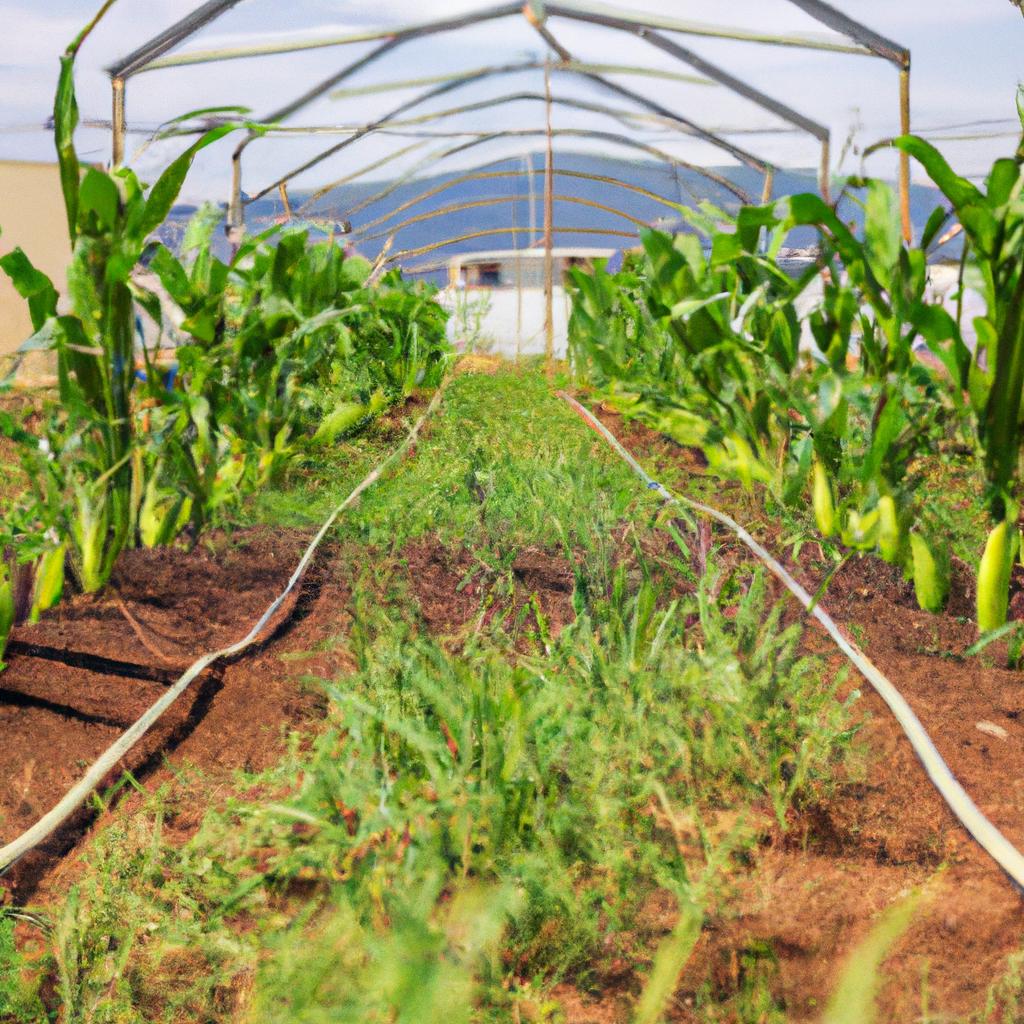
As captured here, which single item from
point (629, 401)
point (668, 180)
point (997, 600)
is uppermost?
point (668, 180)

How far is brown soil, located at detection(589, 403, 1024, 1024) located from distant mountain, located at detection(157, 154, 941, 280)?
6855 millimetres

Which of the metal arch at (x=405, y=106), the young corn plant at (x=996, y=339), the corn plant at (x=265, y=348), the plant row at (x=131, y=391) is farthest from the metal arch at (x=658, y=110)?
the young corn plant at (x=996, y=339)

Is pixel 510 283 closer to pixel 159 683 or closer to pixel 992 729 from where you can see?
pixel 159 683

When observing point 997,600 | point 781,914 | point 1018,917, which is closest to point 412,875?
point 781,914

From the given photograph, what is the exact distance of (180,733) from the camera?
1.60m

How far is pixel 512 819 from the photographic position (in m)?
1.17

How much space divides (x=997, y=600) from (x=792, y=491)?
67cm

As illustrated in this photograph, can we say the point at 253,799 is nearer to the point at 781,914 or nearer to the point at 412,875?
the point at 412,875

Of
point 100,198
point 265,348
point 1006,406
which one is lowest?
point 1006,406

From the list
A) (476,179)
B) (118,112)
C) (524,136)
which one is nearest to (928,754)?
(118,112)

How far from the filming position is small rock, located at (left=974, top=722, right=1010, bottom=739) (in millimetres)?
1529

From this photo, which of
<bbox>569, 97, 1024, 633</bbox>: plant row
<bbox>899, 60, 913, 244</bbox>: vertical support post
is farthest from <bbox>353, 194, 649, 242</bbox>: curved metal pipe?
<bbox>569, 97, 1024, 633</bbox>: plant row

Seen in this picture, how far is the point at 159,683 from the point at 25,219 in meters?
5.02

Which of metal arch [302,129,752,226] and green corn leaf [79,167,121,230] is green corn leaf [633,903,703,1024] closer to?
green corn leaf [79,167,121,230]
